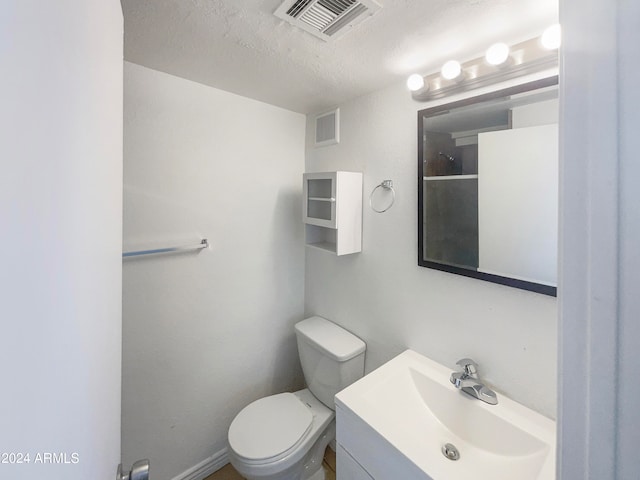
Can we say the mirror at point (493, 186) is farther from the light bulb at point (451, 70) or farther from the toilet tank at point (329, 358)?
the toilet tank at point (329, 358)

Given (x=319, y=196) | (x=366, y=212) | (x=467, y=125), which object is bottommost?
(x=366, y=212)

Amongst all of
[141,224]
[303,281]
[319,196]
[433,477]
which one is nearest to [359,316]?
[303,281]

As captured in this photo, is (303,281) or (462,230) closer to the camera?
(462,230)

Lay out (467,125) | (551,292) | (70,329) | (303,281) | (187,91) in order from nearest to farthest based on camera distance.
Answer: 1. (70,329)
2. (551,292)
3. (467,125)
4. (187,91)
5. (303,281)

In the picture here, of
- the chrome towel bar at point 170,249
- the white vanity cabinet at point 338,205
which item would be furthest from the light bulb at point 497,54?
the chrome towel bar at point 170,249

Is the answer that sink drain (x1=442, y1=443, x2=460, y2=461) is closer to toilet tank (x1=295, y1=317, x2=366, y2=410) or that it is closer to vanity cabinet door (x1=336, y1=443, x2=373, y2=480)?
vanity cabinet door (x1=336, y1=443, x2=373, y2=480)

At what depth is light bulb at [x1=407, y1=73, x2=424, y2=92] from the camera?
117 centimetres

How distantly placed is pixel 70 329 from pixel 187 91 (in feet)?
4.50

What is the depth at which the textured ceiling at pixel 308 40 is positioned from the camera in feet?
2.74

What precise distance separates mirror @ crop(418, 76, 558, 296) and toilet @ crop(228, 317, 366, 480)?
70 cm

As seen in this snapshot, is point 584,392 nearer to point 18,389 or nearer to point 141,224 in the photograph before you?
point 18,389

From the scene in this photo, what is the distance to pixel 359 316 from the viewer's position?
1.56m

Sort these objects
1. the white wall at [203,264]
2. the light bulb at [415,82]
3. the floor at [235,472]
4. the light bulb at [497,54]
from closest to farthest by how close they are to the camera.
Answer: the light bulb at [497,54] < the light bulb at [415,82] < the white wall at [203,264] < the floor at [235,472]

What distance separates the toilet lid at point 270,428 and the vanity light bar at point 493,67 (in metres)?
1.69
